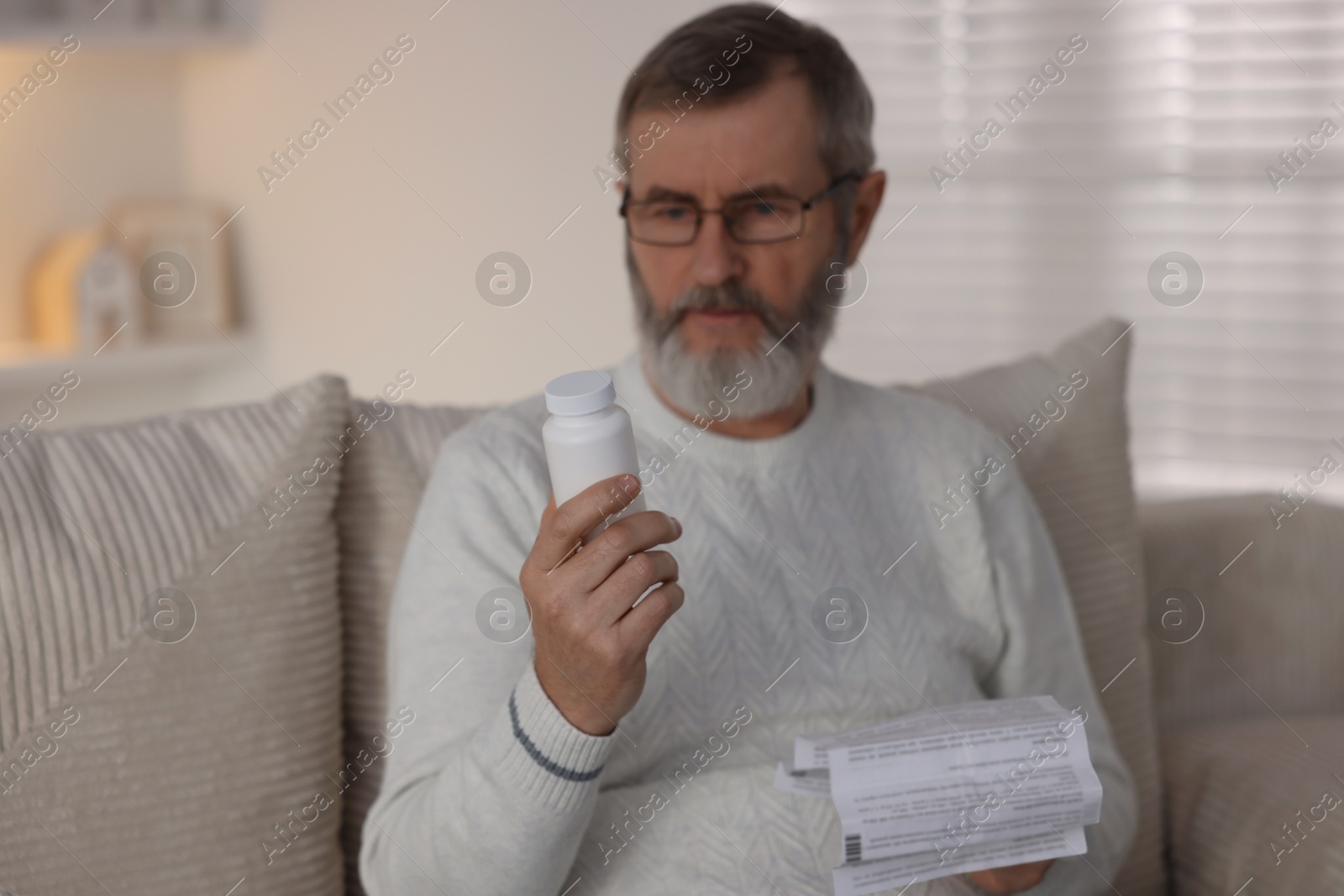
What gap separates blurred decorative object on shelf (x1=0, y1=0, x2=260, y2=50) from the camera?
2.27 meters

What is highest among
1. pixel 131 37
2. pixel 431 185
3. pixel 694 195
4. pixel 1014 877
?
pixel 131 37

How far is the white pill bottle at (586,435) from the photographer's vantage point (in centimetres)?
80

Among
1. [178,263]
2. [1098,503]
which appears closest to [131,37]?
[178,263]

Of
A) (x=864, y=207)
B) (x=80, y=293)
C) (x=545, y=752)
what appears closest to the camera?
(x=545, y=752)

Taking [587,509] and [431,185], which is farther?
[431,185]

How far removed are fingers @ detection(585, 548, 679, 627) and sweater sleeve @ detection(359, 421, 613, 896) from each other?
0.09 meters

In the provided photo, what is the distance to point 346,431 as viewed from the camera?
4.12ft

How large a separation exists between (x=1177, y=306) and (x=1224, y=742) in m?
1.08

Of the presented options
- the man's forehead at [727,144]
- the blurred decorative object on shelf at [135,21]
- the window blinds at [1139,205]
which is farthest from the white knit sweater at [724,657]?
the blurred decorative object on shelf at [135,21]

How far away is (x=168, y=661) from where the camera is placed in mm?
1074

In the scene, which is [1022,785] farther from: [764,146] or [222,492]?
[222,492]

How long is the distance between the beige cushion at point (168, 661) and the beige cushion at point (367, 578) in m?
0.05

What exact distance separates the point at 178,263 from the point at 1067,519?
2.00 meters

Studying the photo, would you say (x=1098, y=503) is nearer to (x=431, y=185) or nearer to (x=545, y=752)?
(x=545, y=752)
